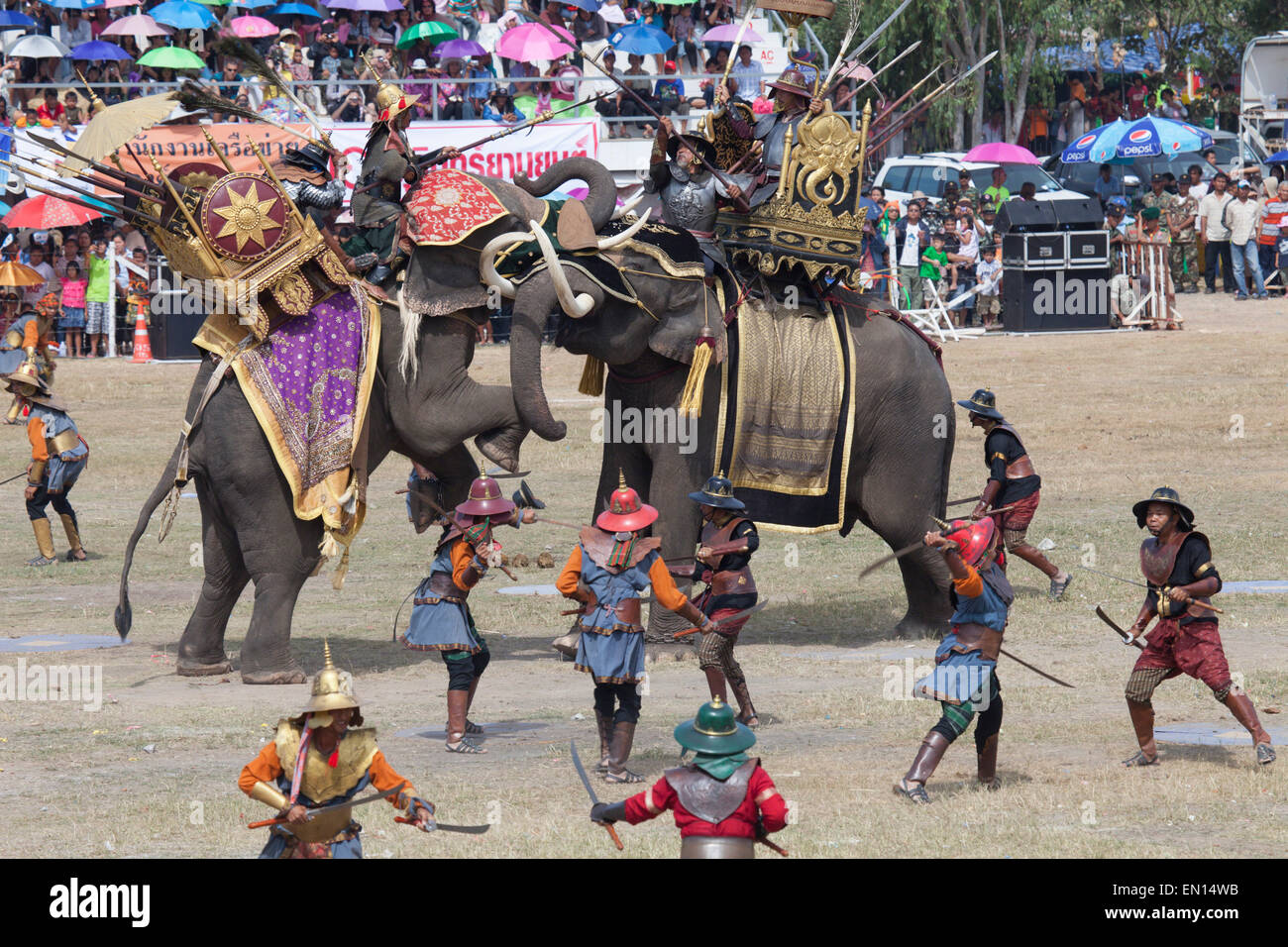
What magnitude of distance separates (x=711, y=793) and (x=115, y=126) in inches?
303

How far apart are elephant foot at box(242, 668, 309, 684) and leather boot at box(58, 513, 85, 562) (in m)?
5.12

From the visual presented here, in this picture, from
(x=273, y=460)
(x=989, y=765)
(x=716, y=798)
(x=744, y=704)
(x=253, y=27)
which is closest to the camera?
(x=716, y=798)

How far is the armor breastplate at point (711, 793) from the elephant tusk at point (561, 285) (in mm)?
6009

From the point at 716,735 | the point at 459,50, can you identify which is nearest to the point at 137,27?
the point at 459,50

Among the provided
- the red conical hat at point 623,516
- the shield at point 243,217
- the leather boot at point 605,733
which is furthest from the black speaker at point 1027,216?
the leather boot at point 605,733

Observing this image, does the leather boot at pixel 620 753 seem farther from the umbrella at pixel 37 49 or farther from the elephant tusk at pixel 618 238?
the umbrella at pixel 37 49

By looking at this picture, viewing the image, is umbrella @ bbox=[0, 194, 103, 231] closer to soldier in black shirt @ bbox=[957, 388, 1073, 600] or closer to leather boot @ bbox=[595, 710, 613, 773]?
Result: soldier in black shirt @ bbox=[957, 388, 1073, 600]

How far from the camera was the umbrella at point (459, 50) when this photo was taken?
3103cm

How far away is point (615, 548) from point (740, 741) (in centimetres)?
304

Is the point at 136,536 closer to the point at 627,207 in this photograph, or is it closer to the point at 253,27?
the point at 627,207

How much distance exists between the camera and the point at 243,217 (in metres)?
12.2

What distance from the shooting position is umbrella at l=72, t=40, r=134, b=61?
30219mm

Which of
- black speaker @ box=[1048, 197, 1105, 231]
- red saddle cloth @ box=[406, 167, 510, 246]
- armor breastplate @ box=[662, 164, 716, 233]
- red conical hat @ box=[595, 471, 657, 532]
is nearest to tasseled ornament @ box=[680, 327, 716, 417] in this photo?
armor breastplate @ box=[662, 164, 716, 233]

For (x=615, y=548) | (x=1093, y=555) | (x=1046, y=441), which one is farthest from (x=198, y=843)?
(x=1046, y=441)
